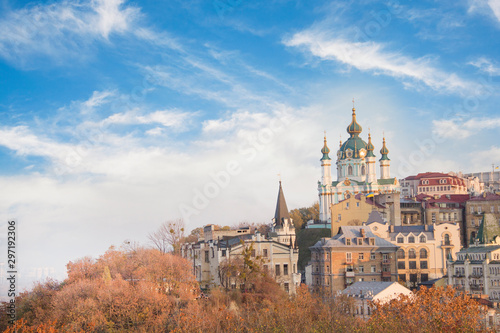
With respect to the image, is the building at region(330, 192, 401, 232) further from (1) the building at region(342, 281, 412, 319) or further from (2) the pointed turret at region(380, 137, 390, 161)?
(1) the building at region(342, 281, 412, 319)

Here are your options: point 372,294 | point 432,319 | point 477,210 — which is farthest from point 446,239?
point 432,319

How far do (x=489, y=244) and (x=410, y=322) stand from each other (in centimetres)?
4790

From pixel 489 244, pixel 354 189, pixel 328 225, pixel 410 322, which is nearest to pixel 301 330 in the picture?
pixel 410 322

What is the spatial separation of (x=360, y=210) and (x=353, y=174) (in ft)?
103

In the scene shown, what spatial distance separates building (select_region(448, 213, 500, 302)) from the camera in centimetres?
7294

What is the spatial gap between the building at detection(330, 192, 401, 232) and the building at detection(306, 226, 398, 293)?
20035 mm

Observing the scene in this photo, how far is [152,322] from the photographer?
4581 cm

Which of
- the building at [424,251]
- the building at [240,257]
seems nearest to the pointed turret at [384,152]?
the building at [424,251]

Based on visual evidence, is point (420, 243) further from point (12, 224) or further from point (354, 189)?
point (12, 224)

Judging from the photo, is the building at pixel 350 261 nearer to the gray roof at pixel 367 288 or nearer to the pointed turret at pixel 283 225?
the pointed turret at pixel 283 225

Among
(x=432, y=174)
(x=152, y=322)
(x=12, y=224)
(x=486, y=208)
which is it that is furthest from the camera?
(x=432, y=174)

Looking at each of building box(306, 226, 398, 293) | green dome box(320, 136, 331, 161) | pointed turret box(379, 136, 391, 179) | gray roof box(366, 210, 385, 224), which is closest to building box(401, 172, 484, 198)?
pointed turret box(379, 136, 391, 179)

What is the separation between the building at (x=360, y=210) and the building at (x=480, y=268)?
2158cm

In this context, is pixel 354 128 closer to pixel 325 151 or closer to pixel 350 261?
pixel 325 151
